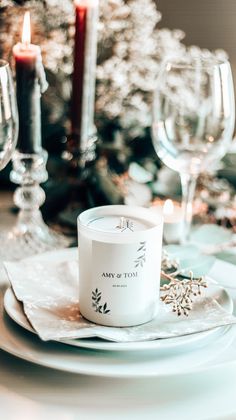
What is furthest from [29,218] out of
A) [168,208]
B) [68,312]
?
[68,312]

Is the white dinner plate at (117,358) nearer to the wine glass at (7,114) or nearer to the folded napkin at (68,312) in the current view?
the folded napkin at (68,312)

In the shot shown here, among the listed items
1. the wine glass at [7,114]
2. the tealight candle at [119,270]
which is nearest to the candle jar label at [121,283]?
the tealight candle at [119,270]

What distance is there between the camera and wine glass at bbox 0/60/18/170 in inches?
28.4

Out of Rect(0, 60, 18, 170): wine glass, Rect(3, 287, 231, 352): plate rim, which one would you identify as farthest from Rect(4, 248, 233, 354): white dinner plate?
Rect(0, 60, 18, 170): wine glass

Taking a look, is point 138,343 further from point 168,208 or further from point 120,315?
Answer: point 168,208

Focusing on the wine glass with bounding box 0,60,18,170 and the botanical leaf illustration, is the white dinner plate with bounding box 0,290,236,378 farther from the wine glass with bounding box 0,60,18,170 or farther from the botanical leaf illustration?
the wine glass with bounding box 0,60,18,170

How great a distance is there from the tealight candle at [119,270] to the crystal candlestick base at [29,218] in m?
0.28

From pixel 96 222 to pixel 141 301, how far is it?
0.07 meters

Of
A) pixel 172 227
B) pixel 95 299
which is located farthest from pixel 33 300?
pixel 172 227

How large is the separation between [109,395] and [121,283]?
85mm

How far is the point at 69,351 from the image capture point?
0.57 metres

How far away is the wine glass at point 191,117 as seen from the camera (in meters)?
0.84

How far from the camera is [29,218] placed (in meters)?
0.92

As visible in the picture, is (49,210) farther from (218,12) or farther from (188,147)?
(218,12)
